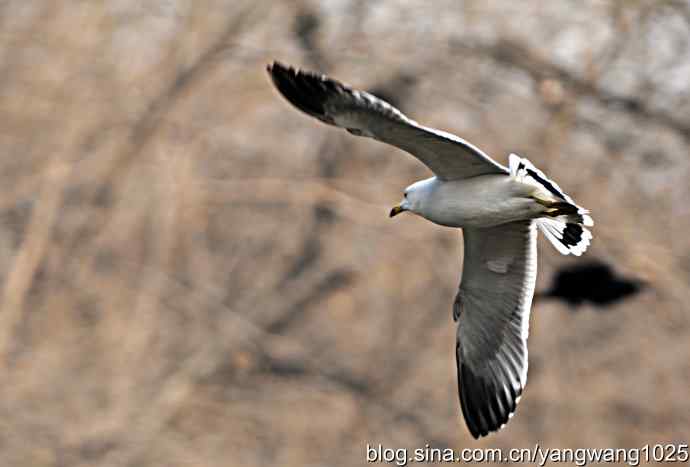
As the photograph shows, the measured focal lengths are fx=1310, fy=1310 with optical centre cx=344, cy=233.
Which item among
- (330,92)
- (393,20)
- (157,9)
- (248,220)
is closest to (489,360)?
(330,92)

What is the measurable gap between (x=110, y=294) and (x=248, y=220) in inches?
24.2

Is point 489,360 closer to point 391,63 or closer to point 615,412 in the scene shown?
point 615,412

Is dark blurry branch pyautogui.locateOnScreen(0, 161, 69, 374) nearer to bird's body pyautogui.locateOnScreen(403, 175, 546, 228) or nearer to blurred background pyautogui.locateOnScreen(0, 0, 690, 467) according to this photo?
blurred background pyautogui.locateOnScreen(0, 0, 690, 467)

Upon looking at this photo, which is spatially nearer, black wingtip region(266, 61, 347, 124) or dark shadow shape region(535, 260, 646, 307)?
black wingtip region(266, 61, 347, 124)

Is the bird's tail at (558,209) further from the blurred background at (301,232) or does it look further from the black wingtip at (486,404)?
the blurred background at (301,232)

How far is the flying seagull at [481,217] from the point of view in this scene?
2.84m

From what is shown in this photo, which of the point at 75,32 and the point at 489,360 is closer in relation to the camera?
the point at 489,360

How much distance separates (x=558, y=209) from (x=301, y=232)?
2115 millimetres

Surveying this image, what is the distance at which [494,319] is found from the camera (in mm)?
3645

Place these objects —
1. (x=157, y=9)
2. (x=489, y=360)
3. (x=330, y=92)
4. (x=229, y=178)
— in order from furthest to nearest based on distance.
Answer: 1. (x=157, y=9)
2. (x=229, y=178)
3. (x=489, y=360)
4. (x=330, y=92)

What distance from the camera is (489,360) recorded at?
12.1 feet

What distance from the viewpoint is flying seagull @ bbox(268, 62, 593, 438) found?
2.84 meters

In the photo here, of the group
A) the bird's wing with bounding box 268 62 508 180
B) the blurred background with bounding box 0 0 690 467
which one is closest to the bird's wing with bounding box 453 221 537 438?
the bird's wing with bounding box 268 62 508 180

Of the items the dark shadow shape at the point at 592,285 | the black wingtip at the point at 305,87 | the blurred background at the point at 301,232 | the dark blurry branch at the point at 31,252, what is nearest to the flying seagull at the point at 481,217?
the black wingtip at the point at 305,87
